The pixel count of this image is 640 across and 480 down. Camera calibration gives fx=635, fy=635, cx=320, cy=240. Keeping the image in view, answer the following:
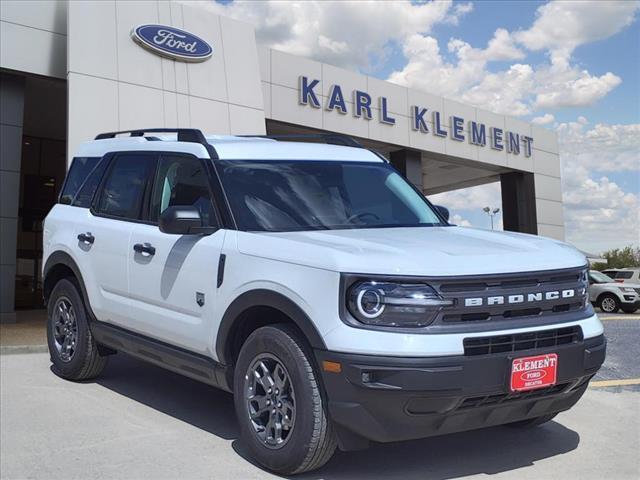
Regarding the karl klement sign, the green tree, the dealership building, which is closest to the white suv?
the dealership building

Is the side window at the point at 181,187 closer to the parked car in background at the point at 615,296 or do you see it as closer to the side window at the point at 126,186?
the side window at the point at 126,186

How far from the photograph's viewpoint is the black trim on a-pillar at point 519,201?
25.3 m

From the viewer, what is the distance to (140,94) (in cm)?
1265

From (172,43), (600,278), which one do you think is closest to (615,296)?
(600,278)

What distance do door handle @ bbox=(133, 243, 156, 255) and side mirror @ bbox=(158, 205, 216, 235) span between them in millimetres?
547

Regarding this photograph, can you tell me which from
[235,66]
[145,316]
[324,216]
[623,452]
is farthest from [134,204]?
[235,66]

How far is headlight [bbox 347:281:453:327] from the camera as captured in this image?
3314 mm

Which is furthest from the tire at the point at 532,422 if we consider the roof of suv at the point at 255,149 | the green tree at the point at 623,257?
the green tree at the point at 623,257

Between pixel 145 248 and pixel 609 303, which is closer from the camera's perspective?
pixel 145 248

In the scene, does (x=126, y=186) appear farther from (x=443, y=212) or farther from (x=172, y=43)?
(x=172, y=43)

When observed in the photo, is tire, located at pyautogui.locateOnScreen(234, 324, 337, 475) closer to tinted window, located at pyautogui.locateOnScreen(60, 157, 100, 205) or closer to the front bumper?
the front bumper

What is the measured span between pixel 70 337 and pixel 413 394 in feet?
12.7

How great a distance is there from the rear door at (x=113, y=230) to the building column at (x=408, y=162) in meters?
15.6

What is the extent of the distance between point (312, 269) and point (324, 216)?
2.88 ft
